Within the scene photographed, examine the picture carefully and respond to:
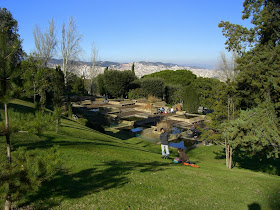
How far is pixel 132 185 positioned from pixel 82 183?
55.6 inches

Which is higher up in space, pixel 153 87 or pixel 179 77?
pixel 179 77

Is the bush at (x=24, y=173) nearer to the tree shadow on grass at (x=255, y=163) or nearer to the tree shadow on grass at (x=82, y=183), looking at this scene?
the tree shadow on grass at (x=82, y=183)

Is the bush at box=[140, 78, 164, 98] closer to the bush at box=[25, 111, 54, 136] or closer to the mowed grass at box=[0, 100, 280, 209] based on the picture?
the mowed grass at box=[0, 100, 280, 209]

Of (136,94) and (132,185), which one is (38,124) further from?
(136,94)

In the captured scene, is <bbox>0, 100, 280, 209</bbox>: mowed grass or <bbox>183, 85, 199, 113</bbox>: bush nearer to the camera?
<bbox>0, 100, 280, 209</bbox>: mowed grass

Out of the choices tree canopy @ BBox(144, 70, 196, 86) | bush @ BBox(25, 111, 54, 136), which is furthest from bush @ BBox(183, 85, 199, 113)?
bush @ BBox(25, 111, 54, 136)

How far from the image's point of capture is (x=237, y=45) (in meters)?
13.8

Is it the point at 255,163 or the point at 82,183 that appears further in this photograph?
the point at 255,163

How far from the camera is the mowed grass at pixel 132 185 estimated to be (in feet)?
18.6

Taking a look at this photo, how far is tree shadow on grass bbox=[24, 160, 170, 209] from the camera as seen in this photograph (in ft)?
17.7

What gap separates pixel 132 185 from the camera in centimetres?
683

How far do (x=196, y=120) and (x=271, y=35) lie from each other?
1732 cm

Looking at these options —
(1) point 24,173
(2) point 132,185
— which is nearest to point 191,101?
(2) point 132,185

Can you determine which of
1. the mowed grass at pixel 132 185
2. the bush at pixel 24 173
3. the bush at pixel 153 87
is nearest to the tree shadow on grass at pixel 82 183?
the mowed grass at pixel 132 185
